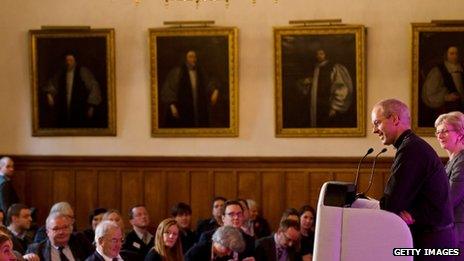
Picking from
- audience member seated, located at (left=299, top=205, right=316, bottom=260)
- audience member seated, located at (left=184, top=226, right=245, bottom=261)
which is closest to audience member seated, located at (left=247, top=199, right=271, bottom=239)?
audience member seated, located at (left=299, top=205, right=316, bottom=260)

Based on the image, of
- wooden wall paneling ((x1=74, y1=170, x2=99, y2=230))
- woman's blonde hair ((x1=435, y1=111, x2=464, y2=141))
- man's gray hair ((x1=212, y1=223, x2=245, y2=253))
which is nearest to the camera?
woman's blonde hair ((x1=435, y1=111, x2=464, y2=141))

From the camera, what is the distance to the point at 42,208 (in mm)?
14547

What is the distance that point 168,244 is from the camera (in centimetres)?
888

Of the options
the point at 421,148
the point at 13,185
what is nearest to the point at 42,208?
the point at 13,185

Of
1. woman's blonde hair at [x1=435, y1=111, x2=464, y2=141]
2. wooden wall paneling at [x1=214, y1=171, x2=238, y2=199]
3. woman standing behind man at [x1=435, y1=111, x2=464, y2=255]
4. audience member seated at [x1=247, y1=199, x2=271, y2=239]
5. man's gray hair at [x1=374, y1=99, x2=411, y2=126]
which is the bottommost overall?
audience member seated at [x1=247, y1=199, x2=271, y2=239]

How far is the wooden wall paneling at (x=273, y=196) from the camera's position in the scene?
46.1 ft

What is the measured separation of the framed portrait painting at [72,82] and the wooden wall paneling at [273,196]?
265cm

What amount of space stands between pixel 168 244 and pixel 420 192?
4.54 m

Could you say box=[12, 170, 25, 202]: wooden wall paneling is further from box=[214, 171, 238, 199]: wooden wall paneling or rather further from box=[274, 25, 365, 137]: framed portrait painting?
box=[274, 25, 365, 137]: framed portrait painting

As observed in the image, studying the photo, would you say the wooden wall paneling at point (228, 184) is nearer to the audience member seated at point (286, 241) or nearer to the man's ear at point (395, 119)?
the audience member seated at point (286, 241)

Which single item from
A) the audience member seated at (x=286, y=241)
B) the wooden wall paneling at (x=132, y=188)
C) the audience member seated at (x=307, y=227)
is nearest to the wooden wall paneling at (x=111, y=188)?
the wooden wall paneling at (x=132, y=188)

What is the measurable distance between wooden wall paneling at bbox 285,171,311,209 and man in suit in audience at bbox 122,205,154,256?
11.5ft

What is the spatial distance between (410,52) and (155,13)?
13.6 feet

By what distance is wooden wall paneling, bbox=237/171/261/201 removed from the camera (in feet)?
46.2
